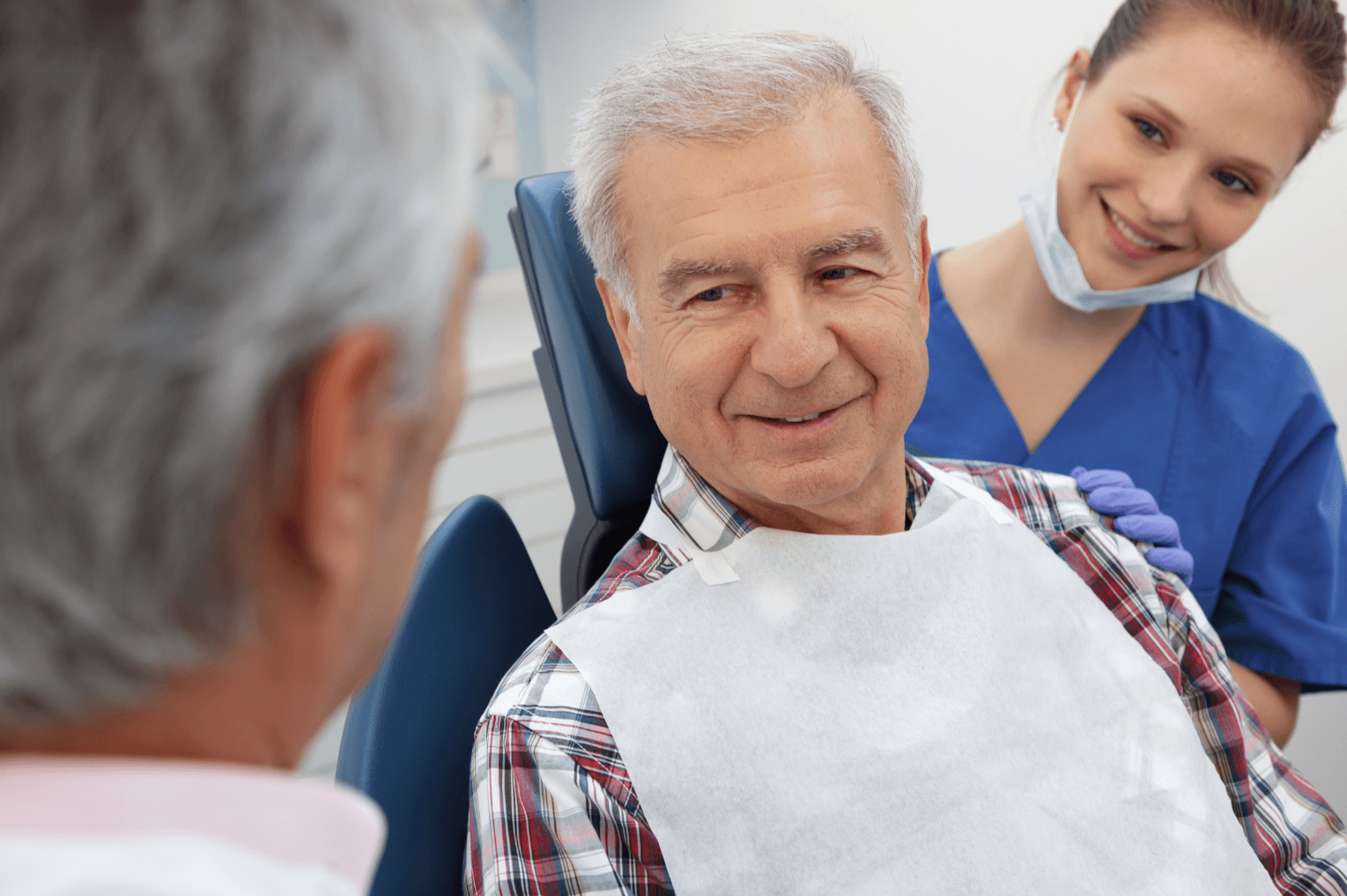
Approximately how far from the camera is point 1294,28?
1206 mm

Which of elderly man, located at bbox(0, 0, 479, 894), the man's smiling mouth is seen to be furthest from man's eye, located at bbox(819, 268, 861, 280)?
elderly man, located at bbox(0, 0, 479, 894)

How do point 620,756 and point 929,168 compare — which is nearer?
point 620,756

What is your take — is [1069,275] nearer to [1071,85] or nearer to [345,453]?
[1071,85]

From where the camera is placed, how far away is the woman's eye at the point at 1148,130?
1286 mm

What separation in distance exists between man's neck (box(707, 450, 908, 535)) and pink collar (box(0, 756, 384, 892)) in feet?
A: 2.19

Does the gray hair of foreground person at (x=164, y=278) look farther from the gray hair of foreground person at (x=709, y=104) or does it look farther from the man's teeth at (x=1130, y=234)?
the man's teeth at (x=1130, y=234)

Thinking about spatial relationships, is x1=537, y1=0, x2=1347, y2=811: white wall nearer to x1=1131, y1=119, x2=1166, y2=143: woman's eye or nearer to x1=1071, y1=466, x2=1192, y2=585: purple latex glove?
x1=1131, y1=119, x2=1166, y2=143: woman's eye

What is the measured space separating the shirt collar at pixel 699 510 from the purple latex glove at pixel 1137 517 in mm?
435

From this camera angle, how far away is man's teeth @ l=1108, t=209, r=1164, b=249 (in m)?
1.33

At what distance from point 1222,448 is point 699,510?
0.80 meters

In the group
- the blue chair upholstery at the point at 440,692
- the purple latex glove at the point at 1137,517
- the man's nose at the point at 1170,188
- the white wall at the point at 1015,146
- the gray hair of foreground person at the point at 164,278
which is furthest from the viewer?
the white wall at the point at 1015,146

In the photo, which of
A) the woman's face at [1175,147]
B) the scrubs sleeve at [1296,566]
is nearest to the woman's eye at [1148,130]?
the woman's face at [1175,147]

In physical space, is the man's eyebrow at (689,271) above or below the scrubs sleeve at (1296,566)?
above

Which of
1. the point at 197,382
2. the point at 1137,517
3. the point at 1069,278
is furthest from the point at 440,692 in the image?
the point at 1069,278
